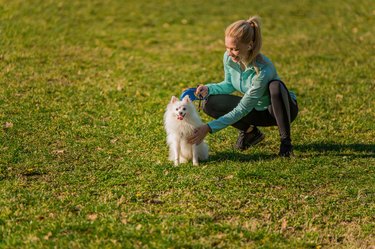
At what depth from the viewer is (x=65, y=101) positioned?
9.44m

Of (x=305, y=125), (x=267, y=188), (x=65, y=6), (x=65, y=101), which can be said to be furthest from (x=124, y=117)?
(x=65, y=6)

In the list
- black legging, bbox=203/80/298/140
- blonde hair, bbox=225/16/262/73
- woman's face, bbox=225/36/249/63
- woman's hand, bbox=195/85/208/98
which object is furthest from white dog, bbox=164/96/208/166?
blonde hair, bbox=225/16/262/73

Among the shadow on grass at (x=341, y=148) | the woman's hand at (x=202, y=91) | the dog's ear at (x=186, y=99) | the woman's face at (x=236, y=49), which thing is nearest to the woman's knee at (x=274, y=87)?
the woman's face at (x=236, y=49)

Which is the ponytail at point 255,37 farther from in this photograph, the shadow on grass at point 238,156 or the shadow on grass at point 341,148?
the shadow on grass at point 341,148

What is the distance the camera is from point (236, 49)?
6652mm

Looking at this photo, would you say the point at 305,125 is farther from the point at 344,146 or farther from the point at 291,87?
the point at 291,87

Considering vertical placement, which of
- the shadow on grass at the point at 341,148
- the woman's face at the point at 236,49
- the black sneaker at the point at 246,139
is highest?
the woman's face at the point at 236,49

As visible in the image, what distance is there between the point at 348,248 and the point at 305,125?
Answer: 11.7 feet

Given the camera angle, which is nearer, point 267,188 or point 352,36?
point 267,188

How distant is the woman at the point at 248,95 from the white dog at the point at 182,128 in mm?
115

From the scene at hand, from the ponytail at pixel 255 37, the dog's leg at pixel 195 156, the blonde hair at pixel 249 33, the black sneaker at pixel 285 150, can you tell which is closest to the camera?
the blonde hair at pixel 249 33

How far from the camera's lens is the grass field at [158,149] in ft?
17.8

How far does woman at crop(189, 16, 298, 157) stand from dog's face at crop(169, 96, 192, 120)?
0.23m

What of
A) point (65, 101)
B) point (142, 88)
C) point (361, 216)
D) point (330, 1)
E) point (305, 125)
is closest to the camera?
point (361, 216)
